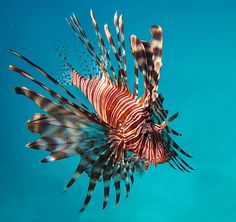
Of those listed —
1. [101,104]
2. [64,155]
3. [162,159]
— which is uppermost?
[101,104]

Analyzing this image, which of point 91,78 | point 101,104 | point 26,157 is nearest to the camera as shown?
point 101,104

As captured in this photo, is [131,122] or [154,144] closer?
[154,144]

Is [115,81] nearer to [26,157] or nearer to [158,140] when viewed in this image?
[158,140]

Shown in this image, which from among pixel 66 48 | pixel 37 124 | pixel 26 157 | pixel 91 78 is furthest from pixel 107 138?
pixel 26 157


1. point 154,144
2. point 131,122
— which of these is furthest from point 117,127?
point 154,144

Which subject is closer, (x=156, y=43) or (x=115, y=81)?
(x=156, y=43)

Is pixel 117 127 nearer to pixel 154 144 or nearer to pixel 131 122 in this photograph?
pixel 131 122

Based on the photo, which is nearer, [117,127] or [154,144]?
[154,144]

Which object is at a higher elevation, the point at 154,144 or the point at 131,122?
the point at 131,122
